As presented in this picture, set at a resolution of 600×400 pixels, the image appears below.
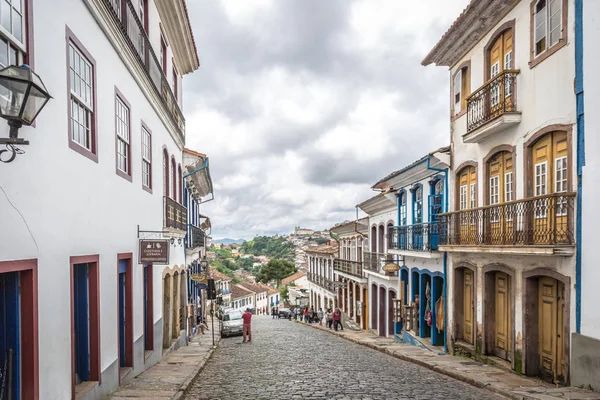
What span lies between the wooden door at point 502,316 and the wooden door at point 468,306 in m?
1.04

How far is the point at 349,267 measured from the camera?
30.0 m

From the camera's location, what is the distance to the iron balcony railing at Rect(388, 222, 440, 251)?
15.8m

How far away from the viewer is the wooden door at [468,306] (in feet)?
46.3

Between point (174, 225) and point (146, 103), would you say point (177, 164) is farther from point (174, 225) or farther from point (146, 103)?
point (146, 103)

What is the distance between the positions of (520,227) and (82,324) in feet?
26.5

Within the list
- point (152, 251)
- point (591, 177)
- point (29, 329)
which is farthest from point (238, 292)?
point (29, 329)

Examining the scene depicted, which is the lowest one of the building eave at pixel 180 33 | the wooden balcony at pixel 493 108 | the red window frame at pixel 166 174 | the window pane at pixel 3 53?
the red window frame at pixel 166 174

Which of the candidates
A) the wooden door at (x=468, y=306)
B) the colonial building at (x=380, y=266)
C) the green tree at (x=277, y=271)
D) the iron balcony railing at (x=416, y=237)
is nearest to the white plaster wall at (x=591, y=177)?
the wooden door at (x=468, y=306)

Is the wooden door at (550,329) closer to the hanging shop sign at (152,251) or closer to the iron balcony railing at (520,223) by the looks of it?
the iron balcony railing at (520,223)

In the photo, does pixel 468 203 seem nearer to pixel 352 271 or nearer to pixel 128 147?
pixel 128 147

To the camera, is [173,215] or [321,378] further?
[173,215]

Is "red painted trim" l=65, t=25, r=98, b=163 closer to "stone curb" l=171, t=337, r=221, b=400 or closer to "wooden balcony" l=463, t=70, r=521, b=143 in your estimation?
"stone curb" l=171, t=337, r=221, b=400

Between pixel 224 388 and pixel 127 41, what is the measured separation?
21.5 feet

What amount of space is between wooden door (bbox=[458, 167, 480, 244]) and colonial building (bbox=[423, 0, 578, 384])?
0.09 ft
